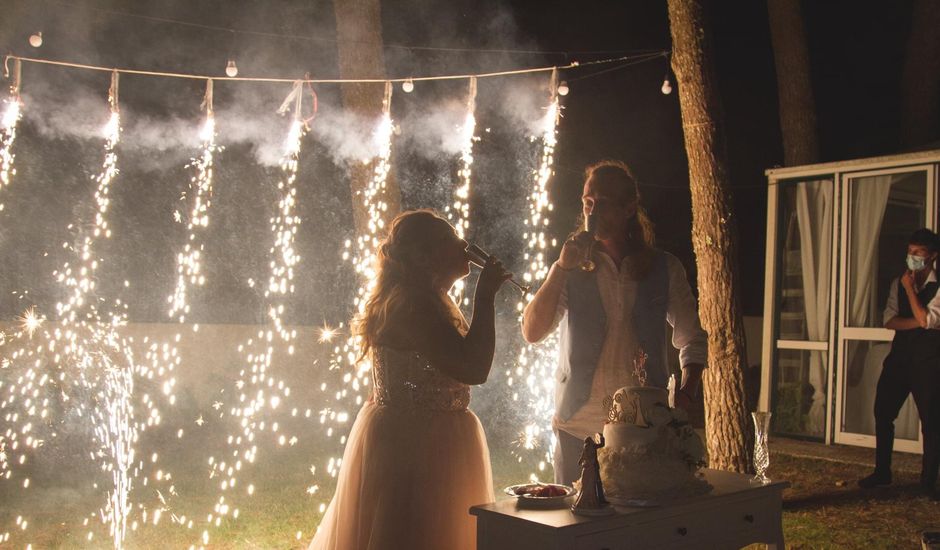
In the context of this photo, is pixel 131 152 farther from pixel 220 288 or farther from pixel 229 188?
pixel 220 288

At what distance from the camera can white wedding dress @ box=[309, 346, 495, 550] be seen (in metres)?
2.86

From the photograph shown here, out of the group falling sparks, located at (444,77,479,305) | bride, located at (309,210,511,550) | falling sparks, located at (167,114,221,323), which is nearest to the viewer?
bride, located at (309,210,511,550)

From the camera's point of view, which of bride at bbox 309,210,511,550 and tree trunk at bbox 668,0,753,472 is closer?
bride at bbox 309,210,511,550

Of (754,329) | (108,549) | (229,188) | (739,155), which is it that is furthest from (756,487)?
(739,155)

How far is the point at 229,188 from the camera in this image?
8.82m

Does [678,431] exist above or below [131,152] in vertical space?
below

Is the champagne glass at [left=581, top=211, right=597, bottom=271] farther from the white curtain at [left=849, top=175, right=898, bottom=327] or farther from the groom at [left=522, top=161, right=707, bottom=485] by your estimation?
the white curtain at [left=849, top=175, right=898, bottom=327]

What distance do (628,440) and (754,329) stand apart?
47.7 feet

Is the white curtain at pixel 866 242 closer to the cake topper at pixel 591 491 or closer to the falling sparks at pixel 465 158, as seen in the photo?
the falling sparks at pixel 465 158

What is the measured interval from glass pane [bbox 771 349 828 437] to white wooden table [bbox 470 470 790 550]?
572cm

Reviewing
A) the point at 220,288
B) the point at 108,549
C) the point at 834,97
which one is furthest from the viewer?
the point at 834,97

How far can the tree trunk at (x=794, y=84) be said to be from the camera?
984 cm

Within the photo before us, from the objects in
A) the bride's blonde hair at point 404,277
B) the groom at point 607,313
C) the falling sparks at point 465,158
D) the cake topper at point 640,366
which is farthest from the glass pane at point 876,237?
the bride's blonde hair at point 404,277

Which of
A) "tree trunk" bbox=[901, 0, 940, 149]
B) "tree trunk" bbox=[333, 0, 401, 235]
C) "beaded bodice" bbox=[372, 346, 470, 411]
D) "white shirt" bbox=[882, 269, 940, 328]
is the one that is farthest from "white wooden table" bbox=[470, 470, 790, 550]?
"tree trunk" bbox=[901, 0, 940, 149]
